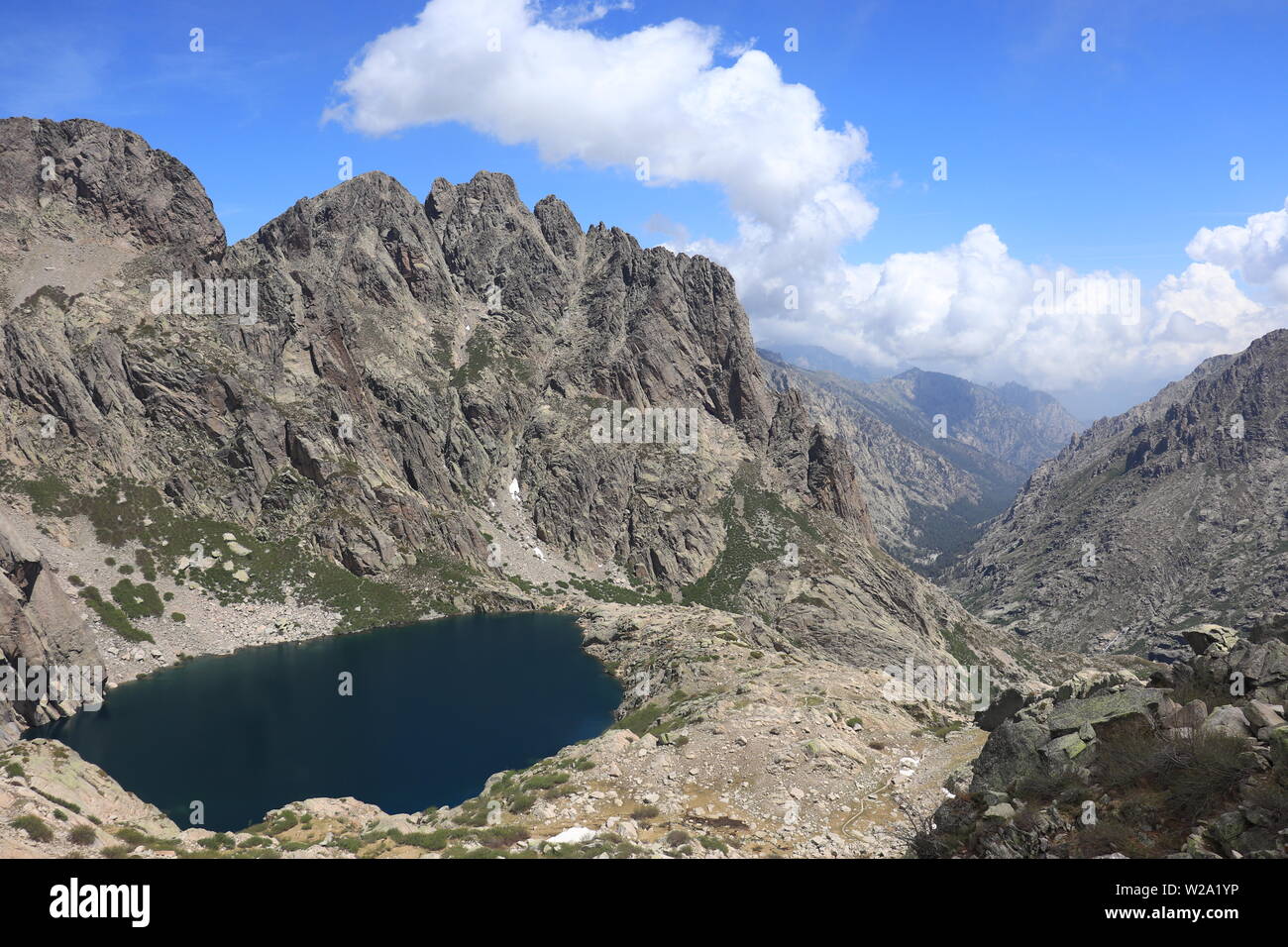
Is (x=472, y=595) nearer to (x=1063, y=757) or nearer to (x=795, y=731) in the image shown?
(x=795, y=731)

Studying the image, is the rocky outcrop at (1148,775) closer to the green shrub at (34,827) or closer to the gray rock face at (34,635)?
the green shrub at (34,827)

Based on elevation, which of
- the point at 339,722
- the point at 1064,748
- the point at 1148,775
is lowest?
the point at 339,722

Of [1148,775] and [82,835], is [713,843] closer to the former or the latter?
[1148,775]

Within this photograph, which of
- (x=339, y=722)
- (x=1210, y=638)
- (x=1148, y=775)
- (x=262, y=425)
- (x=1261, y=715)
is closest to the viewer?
(x=1261, y=715)

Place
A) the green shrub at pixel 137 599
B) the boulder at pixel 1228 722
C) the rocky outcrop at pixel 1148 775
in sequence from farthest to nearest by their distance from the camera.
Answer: the green shrub at pixel 137 599 → the boulder at pixel 1228 722 → the rocky outcrop at pixel 1148 775

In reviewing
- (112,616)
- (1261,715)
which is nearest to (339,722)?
(112,616)

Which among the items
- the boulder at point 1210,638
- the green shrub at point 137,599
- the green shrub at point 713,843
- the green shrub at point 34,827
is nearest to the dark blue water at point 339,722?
the green shrub at point 137,599

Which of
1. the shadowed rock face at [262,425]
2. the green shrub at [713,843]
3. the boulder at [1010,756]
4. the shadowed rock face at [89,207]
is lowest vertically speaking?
the green shrub at [713,843]
